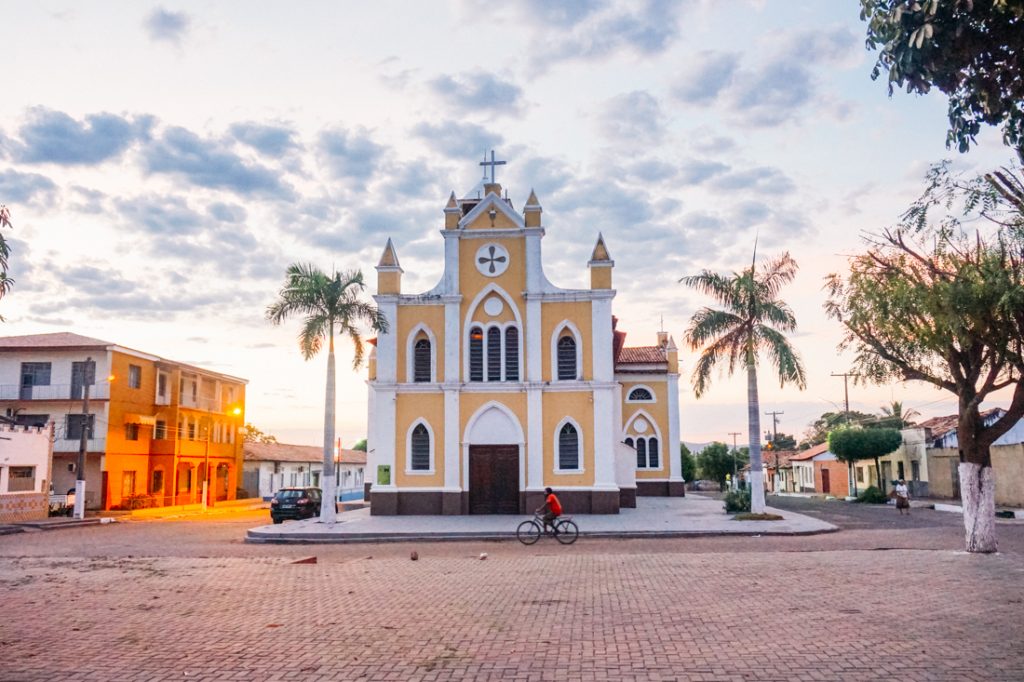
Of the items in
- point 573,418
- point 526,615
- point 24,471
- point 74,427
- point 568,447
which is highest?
point 74,427

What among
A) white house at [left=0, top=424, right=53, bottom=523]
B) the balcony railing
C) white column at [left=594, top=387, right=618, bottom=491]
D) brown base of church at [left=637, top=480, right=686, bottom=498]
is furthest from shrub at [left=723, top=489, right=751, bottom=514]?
the balcony railing

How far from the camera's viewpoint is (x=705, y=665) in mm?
8086

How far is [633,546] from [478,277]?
13930 millimetres

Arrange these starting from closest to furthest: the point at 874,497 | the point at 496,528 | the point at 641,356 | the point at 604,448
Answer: the point at 496,528 < the point at 604,448 < the point at 874,497 < the point at 641,356

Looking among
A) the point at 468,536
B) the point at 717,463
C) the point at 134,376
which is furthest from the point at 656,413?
the point at 717,463

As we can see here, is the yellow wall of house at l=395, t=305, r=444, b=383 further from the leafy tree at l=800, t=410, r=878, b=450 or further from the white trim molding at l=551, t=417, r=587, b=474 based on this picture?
the leafy tree at l=800, t=410, r=878, b=450

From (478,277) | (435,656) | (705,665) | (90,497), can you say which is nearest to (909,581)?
(705,665)

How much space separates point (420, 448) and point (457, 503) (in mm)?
2418

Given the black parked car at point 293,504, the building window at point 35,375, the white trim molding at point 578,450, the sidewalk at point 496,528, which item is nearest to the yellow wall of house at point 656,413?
the sidewalk at point 496,528

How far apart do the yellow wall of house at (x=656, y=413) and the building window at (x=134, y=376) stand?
1004 inches

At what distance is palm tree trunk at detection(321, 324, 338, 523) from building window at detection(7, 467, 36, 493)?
45.7 ft

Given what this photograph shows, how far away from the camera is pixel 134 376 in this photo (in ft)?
144

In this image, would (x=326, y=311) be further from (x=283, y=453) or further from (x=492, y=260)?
(x=283, y=453)

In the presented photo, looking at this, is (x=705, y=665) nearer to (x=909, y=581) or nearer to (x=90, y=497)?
(x=909, y=581)
